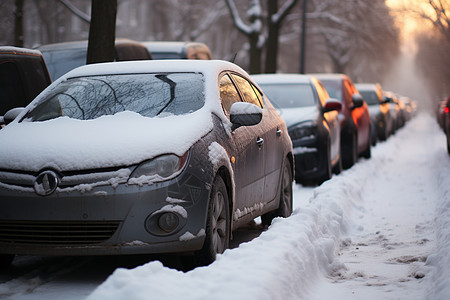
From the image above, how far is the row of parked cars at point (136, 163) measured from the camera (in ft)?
19.1

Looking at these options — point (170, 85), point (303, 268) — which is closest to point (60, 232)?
point (303, 268)

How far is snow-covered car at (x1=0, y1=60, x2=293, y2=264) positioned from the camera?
19.0 feet

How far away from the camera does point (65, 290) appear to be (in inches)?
227

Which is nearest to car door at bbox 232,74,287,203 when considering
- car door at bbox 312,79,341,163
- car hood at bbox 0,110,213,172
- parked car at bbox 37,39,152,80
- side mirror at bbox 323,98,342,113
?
car hood at bbox 0,110,213,172

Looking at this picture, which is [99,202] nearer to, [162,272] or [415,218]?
[162,272]

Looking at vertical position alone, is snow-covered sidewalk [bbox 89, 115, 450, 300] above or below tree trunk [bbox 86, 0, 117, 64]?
below

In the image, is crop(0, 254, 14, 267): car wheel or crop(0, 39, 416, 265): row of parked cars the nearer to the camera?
crop(0, 39, 416, 265): row of parked cars

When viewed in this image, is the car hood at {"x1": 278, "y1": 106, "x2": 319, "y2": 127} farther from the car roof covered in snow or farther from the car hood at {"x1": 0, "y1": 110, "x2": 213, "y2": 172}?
the car hood at {"x1": 0, "y1": 110, "x2": 213, "y2": 172}

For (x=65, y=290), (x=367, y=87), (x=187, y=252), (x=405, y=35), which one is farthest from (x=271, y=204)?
(x=405, y=35)

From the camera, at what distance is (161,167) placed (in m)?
5.92

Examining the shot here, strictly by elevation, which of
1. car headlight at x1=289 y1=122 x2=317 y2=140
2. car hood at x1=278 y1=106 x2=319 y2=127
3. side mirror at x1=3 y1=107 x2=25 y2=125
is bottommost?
car headlight at x1=289 y1=122 x2=317 y2=140

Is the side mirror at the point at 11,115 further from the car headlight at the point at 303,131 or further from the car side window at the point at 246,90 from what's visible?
the car headlight at the point at 303,131

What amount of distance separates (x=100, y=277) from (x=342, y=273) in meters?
1.77

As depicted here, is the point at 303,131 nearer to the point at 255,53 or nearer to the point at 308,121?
the point at 308,121
